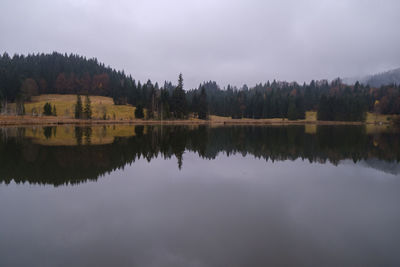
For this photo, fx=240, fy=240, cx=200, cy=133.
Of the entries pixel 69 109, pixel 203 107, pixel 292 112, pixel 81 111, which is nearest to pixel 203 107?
pixel 203 107

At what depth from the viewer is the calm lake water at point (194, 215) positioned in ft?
19.1

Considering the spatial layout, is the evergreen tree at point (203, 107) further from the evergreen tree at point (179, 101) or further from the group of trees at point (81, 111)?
the group of trees at point (81, 111)

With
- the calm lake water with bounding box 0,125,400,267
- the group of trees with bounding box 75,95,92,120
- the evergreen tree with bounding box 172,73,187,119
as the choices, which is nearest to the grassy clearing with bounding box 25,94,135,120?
the group of trees with bounding box 75,95,92,120

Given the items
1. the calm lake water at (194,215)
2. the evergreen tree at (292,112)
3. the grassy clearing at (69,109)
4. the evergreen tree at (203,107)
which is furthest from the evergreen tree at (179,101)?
the calm lake water at (194,215)

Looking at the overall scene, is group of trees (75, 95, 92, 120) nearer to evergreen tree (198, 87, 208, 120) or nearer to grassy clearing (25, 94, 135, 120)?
grassy clearing (25, 94, 135, 120)

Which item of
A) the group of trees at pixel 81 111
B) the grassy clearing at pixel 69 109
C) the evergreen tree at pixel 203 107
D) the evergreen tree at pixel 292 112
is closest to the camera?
the group of trees at pixel 81 111

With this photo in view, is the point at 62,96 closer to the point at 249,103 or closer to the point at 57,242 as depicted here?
the point at 249,103

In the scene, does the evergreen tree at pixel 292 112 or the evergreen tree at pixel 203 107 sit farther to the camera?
the evergreen tree at pixel 292 112

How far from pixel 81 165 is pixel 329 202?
13620mm

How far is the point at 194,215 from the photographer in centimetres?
806

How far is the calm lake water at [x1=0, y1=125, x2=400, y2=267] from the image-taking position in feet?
19.1

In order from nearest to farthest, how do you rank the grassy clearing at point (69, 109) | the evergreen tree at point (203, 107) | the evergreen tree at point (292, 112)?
the grassy clearing at point (69, 109)
the evergreen tree at point (203, 107)
the evergreen tree at point (292, 112)

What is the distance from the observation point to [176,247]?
6.12 m

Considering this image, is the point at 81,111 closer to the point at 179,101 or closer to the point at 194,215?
the point at 179,101
